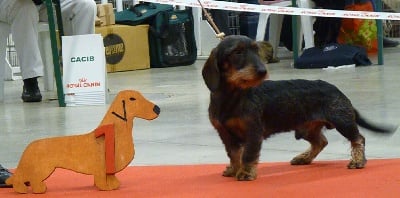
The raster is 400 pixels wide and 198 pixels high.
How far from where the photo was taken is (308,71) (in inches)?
361

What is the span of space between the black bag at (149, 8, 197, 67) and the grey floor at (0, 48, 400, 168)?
2.74 ft

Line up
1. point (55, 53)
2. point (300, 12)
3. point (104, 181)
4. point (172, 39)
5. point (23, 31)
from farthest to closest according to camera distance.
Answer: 1. point (172, 39)
2. point (300, 12)
3. point (23, 31)
4. point (55, 53)
5. point (104, 181)

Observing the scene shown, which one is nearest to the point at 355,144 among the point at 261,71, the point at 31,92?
the point at 261,71

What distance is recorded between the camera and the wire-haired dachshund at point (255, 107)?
3.50 metres

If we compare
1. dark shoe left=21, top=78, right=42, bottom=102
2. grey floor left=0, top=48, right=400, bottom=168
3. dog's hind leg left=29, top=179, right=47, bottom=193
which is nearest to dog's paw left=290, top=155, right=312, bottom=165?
grey floor left=0, top=48, right=400, bottom=168

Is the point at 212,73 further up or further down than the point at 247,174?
further up

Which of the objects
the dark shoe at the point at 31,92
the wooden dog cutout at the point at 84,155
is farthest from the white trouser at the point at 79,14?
the wooden dog cutout at the point at 84,155

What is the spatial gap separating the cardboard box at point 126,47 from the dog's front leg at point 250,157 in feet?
22.1

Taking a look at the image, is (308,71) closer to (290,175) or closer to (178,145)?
(178,145)

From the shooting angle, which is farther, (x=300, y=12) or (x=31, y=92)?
(x=300, y=12)

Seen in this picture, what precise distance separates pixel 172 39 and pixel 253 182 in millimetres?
7359

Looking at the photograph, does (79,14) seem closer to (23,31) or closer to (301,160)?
(23,31)

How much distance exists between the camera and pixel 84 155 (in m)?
3.45

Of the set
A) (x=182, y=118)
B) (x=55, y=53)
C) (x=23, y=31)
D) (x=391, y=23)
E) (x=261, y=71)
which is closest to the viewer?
(x=261, y=71)
